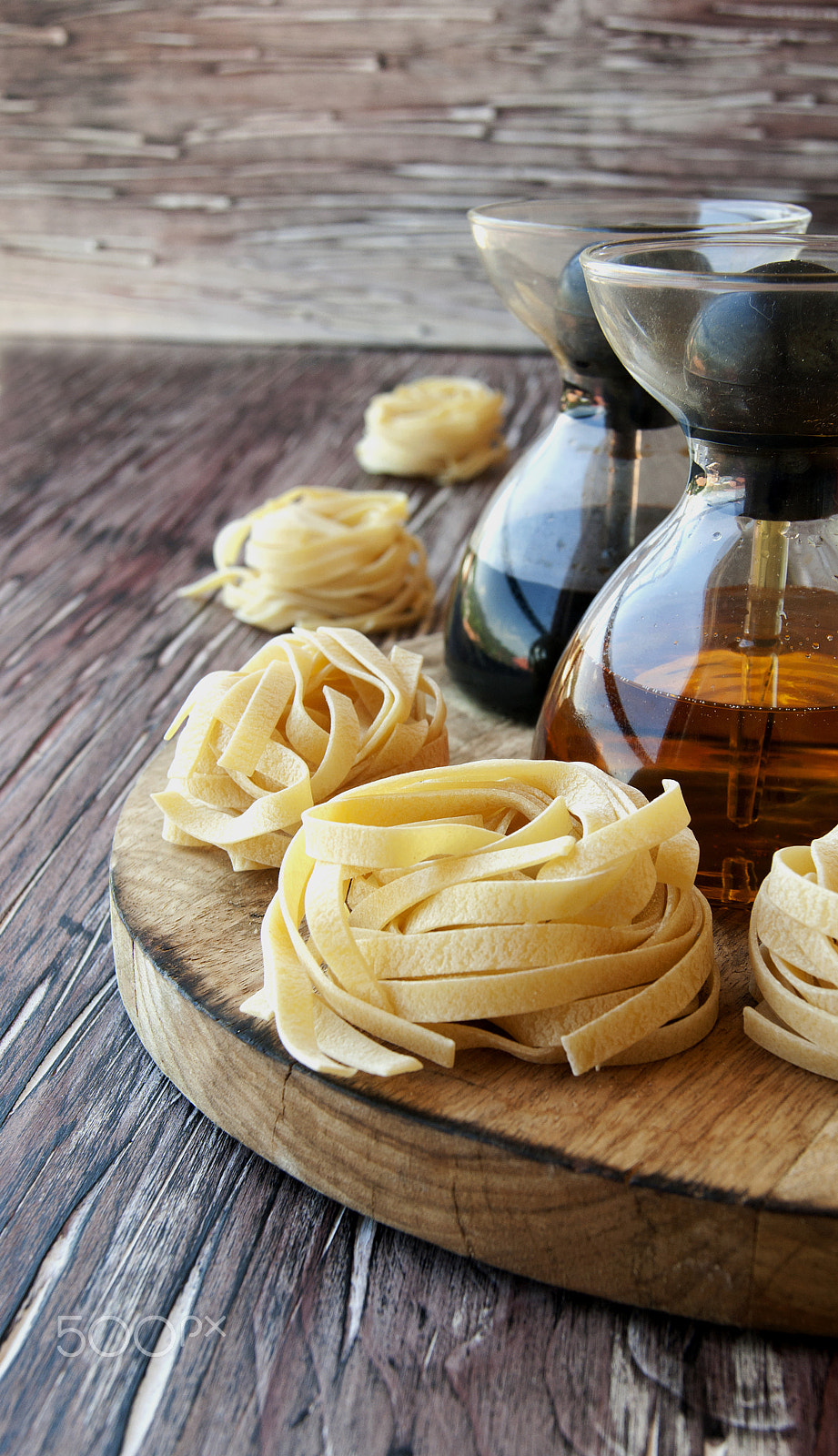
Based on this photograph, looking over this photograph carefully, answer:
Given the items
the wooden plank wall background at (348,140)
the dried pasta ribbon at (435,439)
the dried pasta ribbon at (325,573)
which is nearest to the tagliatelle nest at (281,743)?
the dried pasta ribbon at (325,573)

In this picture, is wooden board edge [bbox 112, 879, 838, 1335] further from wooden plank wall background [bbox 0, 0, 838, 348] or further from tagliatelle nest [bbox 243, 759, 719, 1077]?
wooden plank wall background [bbox 0, 0, 838, 348]

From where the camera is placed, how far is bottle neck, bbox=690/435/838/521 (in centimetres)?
59

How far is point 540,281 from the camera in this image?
0.80 metres

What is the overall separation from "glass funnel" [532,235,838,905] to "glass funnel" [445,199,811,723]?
132mm

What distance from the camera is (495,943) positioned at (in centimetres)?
52

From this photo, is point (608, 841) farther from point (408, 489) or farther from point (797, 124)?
point (797, 124)

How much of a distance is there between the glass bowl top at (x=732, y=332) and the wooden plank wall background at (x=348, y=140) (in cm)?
168

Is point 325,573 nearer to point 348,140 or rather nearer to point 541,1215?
point 541,1215

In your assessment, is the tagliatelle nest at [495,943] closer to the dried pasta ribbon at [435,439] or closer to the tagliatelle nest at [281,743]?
the tagliatelle nest at [281,743]

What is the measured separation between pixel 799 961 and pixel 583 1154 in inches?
4.9

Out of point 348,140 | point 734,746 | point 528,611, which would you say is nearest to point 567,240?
point 528,611

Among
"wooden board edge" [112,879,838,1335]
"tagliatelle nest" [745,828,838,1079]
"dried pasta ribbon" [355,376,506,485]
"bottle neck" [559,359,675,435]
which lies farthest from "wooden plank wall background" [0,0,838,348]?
"wooden board edge" [112,879,838,1335]

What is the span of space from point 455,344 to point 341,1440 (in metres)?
2.21

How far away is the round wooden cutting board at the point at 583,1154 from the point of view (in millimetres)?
464
